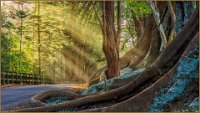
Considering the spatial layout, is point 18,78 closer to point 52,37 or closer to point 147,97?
point 52,37

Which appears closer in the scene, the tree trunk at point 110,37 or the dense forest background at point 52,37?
the tree trunk at point 110,37

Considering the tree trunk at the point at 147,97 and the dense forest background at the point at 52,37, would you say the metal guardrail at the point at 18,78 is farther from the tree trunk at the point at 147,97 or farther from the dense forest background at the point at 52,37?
the tree trunk at the point at 147,97

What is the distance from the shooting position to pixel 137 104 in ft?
19.3

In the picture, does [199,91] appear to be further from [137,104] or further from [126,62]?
[126,62]

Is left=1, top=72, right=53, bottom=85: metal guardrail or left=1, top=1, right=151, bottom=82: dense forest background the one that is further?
left=1, top=1, right=151, bottom=82: dense forest background

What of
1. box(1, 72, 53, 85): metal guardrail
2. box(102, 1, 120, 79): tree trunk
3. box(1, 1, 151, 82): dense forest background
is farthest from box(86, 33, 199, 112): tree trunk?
box(1, 1, 151, 82): dense forest background

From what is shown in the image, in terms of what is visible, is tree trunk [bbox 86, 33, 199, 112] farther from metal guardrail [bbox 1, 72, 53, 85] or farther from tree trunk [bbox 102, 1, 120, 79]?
metal guardrail [bbox 1, 72, 53, 85]

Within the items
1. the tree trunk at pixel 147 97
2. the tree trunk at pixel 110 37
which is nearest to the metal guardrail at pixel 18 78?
the tree trunk at pixel 110 37

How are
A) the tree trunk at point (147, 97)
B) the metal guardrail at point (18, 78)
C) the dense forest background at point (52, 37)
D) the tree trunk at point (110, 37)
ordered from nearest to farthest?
1. the tree trunk at point (147, 97)
2. the tree trunk at point (110, 37)
3. the metal guardrail at point (18, 78)
4. the dense forest background at point (52, 37)

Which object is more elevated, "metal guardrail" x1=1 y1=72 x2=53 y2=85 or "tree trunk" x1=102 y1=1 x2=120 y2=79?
"tree trunk" x1=102 y1=1 x2=120 y2=79

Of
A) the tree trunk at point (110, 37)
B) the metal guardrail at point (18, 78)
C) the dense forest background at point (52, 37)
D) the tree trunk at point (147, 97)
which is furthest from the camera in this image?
the dense forest background at point (52, 37)

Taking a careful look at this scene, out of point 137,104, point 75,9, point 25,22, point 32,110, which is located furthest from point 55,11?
point 137,104

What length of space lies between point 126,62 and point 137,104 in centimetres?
1422

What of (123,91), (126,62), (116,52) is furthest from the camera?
(126,62)
